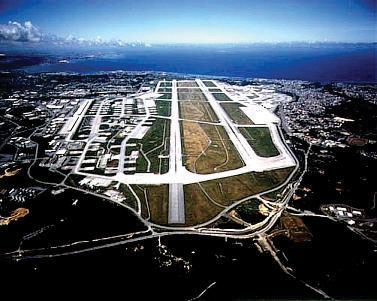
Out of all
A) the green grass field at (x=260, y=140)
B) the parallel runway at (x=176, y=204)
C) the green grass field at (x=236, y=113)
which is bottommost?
the parallel runway at (x=176, y=204)

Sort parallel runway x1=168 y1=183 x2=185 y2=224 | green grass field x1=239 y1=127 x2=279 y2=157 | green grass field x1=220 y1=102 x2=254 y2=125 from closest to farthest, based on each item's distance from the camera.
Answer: parallel runway x1=168 y1=183 x2=185 y2=224 < green grass field x1=239 y1=127 x2=279 y2=157 < green grass field x1=220 y1=102 x2=254 y2=125

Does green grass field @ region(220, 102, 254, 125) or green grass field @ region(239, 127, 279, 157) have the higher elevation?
green grass field @ region(220, 102, 254, 125)

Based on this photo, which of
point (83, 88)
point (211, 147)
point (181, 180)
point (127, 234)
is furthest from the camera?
point (83, 88)

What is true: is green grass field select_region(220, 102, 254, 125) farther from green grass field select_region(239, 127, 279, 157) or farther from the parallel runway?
the parallel runway

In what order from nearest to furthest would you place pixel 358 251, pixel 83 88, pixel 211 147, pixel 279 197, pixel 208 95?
pixel 358 251
pixel 279 197
pixel 211 147
pixel 208 95
pixel 83 88

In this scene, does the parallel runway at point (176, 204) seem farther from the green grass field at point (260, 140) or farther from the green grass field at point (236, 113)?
the green grass field at point (236, 113)

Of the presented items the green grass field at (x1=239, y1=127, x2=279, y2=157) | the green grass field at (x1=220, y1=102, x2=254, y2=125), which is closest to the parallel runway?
the green grass field at (x1=239, y1=127, x2=279, y2=157)

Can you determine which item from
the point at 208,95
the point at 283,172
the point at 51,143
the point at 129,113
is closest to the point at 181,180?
the point at 283,172

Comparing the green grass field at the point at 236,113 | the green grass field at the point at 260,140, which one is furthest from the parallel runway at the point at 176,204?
the green grass field at the point at 236,113

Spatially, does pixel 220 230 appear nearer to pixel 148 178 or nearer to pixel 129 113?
pixel 148 178

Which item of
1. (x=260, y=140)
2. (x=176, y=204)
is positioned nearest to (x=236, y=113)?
(x=260, y=140)

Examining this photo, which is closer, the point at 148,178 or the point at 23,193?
the point at 23,193
